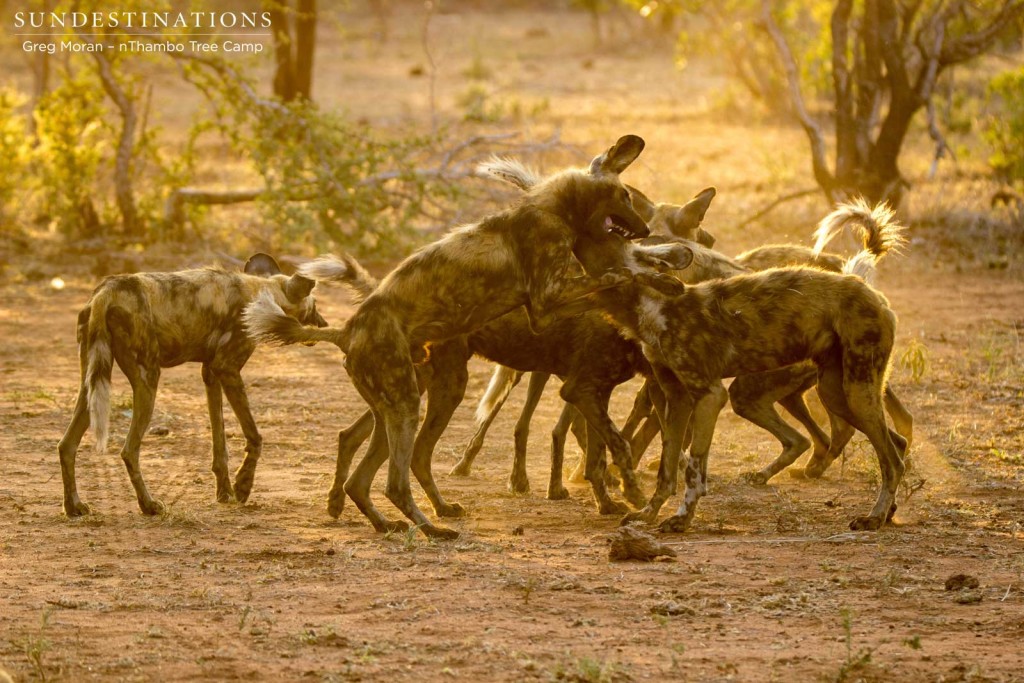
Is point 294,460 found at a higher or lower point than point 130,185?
lower

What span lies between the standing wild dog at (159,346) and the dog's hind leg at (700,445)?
2.04 metres

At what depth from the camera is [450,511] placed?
645 centimetres

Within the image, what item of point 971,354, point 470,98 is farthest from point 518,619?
point 470,98

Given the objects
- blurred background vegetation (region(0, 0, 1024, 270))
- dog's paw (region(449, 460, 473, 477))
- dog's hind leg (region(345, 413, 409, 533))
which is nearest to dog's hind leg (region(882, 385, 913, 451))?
dog's paw (region(449, 460, 473, 477))

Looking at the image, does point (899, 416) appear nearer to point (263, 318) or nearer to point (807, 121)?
point (263, 318)

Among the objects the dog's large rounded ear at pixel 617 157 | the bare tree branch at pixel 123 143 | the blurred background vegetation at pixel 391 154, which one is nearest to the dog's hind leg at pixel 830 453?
the dog's large rounded ear at pixel 617 157

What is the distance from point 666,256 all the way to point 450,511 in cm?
151

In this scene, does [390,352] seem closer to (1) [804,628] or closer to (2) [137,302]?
(2) [137,302]

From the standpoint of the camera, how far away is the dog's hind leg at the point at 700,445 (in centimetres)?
607

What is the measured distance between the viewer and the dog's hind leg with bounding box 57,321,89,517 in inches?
248

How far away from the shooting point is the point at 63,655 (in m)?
4.39

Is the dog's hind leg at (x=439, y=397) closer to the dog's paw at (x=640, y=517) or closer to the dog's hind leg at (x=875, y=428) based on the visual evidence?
the dog's paw at (x=640, y=517)

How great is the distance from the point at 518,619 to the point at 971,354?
6.11 meters

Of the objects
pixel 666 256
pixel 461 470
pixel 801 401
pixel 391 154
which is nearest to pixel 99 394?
pixel 461 470
